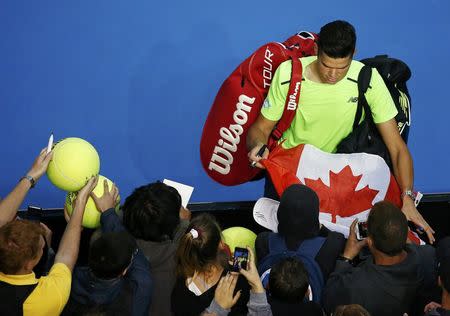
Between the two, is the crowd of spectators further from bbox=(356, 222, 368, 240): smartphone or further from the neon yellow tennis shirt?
the neon yellow tennis shirt

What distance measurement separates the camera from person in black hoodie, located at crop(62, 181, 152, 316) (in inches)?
107

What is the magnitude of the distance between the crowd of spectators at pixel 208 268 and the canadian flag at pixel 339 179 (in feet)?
1.11

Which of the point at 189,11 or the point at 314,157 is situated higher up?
the point at 189,11

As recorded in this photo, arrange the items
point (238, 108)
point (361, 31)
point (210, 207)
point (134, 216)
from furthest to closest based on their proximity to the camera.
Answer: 1. point (361, 31)
2. point (210, 207)
3. point (238, 108)
4. point (134, 216)

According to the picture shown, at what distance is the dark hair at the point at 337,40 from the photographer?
333cm

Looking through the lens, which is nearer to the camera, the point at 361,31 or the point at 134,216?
the point at 134,216

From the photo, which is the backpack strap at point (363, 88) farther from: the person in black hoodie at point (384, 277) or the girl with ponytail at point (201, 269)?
the girl with ponytail at point (201, 269)

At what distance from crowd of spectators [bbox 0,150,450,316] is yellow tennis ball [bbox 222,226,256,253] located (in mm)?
247

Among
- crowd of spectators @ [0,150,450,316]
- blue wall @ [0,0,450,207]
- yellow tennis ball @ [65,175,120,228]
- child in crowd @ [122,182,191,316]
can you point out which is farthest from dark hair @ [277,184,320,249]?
blue wall @ [0,0,450,207]

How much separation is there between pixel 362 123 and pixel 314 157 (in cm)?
33

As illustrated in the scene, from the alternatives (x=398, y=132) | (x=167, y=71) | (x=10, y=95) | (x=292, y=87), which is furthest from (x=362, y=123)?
(x=10, y=95)

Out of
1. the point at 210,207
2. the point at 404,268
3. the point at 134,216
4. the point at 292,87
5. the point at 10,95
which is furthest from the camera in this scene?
the point at 10,95

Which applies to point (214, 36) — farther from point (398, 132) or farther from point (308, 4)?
point (398, 132)

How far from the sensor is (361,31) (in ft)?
19.0
